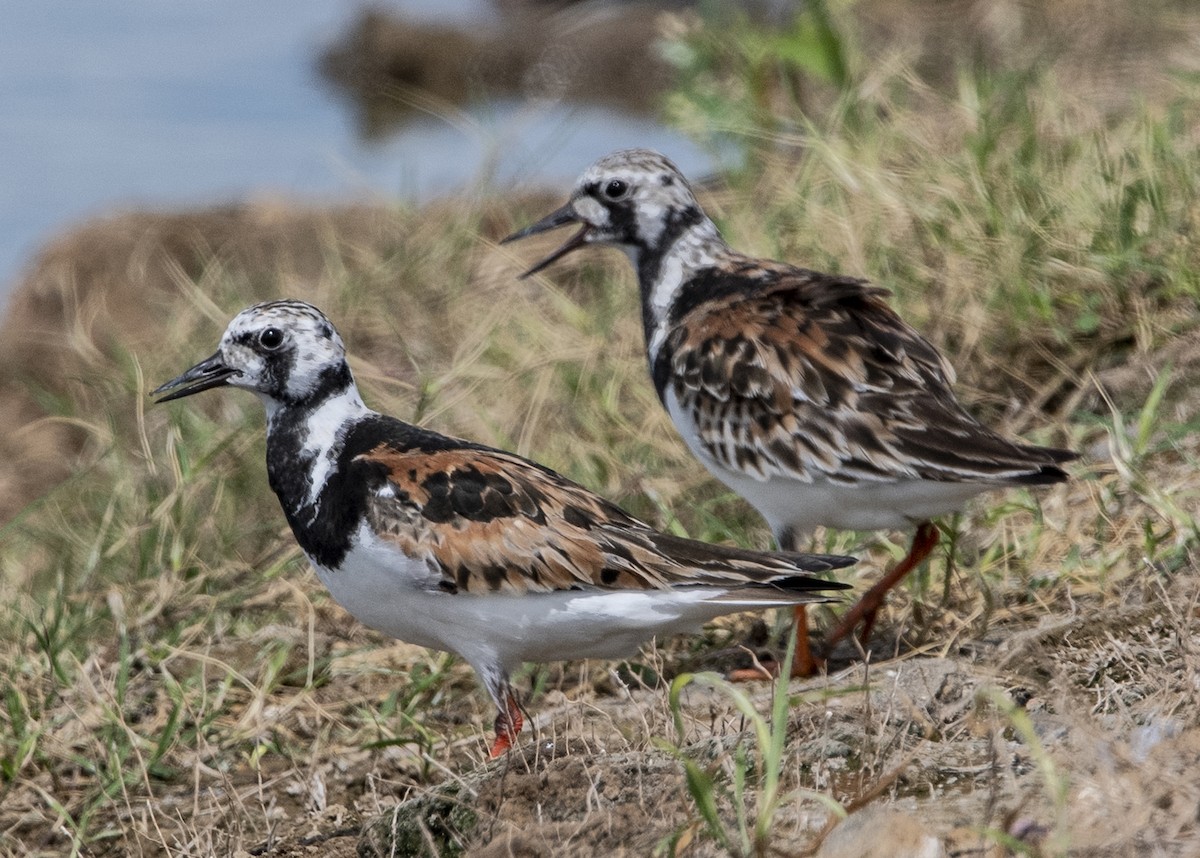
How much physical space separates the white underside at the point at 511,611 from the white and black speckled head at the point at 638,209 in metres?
1.81

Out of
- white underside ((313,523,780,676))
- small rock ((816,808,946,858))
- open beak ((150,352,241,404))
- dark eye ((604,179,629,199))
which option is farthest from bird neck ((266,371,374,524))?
small rock ((816,808,946,858))

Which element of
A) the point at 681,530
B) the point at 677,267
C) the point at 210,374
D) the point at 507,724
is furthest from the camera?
the point at 677,267

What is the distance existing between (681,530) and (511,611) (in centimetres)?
137

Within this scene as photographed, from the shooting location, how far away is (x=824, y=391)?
4.71m

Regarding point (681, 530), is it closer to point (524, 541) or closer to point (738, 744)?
point (524, 541)

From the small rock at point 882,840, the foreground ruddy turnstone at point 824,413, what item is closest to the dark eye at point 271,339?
the foreground ruddy turnstone at point 824,413

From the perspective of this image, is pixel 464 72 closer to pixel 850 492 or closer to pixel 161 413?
pixel 161 413

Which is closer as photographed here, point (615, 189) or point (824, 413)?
point (824, 413)

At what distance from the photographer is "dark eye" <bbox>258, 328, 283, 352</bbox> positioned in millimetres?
4523

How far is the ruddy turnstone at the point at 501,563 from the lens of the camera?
4.05 metres

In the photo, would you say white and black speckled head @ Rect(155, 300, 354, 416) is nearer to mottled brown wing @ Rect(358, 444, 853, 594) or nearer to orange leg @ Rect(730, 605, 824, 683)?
mottled brown wing @ Rect(358, 444, 853, 594)

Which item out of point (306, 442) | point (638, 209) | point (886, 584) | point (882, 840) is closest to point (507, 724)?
point (306, 442)


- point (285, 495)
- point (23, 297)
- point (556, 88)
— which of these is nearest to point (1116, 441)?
point (285, 495)

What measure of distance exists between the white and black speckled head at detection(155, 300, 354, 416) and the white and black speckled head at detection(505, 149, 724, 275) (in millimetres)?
1364
